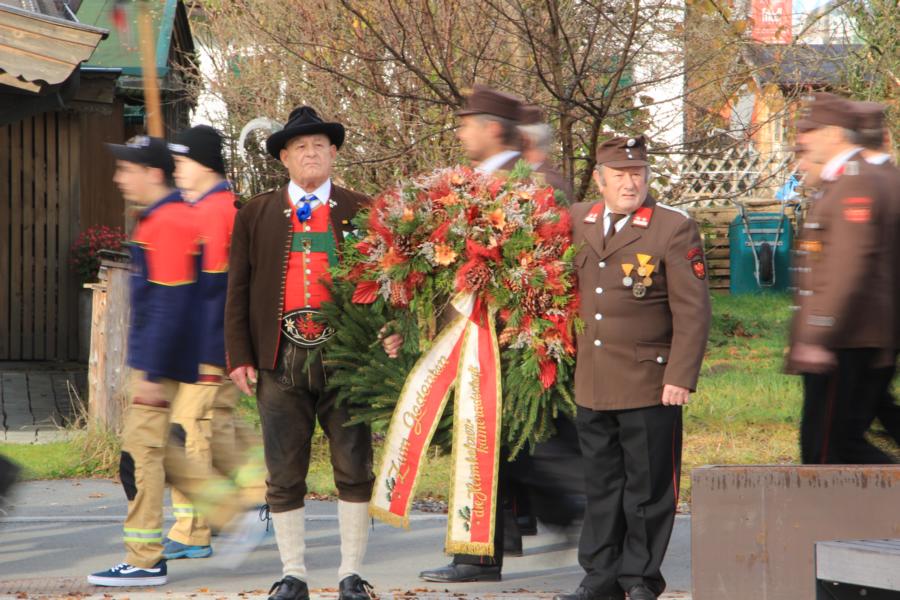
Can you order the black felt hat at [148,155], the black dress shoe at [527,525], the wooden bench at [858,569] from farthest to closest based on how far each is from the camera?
the black dress shoe at [527,525] → the black felt hat at [148,155] → the wooden bench at [858,569]

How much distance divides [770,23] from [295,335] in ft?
19.6

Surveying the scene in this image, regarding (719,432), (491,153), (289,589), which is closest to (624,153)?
(491,153)

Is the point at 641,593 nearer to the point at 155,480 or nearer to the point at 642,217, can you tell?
the point at 642,217

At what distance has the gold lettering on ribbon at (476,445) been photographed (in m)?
5.75

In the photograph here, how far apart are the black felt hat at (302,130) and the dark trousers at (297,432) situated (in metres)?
0.85

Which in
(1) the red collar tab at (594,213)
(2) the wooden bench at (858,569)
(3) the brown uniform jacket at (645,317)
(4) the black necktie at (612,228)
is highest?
(1) the red collar tab at (594,213)

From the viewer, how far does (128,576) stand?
5836 mm

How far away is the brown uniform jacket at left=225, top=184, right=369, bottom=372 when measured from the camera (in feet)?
18.6

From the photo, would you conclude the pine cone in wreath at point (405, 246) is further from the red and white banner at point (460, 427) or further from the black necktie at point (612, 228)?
the black necktie at point (612, 228)

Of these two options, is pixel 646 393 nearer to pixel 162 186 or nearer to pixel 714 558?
pixel 714 558

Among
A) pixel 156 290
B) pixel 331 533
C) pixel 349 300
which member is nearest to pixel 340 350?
pixel 349 300

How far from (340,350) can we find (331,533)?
5.60ft

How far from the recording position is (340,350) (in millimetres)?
5645

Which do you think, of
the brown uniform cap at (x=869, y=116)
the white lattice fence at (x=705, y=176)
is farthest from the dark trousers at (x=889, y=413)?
the white lattice fence at (x=705, y=176)
